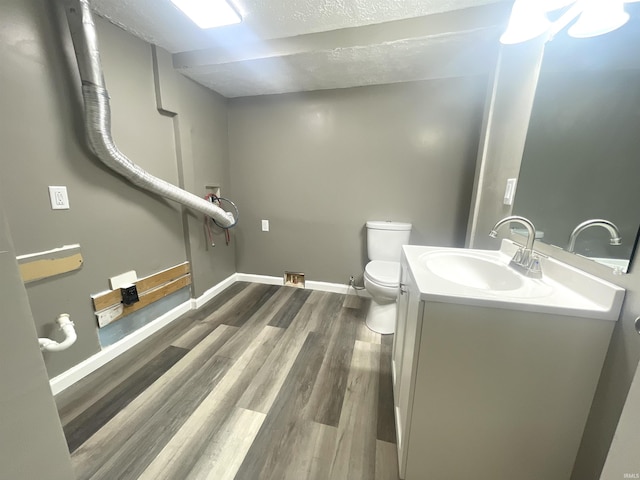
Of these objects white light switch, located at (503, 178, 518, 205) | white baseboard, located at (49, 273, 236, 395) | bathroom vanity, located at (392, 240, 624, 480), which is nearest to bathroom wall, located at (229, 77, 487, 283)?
white light switch, located at (503, 178, 518, 205)

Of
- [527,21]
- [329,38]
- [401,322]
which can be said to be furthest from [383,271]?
[329,38]

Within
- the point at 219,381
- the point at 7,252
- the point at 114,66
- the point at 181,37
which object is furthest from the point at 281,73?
the point at 219,381

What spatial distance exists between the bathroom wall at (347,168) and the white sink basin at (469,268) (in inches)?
39.7

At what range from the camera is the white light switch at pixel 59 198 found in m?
1.21

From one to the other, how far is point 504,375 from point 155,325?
213 centimetres

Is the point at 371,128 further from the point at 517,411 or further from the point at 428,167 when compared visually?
the point at 517,411

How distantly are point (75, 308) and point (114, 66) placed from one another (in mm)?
1440

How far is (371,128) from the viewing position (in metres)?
2.10

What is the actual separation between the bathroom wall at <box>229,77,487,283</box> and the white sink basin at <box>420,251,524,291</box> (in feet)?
3.31

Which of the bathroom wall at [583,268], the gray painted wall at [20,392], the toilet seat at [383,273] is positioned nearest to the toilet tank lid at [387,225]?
the toilet seat at [383,273]

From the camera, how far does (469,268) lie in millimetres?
1177

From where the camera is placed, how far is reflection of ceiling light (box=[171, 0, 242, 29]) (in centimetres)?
123

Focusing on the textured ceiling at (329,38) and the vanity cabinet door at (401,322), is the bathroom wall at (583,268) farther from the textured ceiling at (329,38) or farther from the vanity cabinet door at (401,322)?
the vanity cabinet door at (401,322)

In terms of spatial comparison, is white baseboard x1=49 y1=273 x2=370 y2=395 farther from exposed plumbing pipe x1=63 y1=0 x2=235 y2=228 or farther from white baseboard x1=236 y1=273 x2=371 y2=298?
exposed plumbing pipe x1=63 y1=0 x2=235 y2=228
